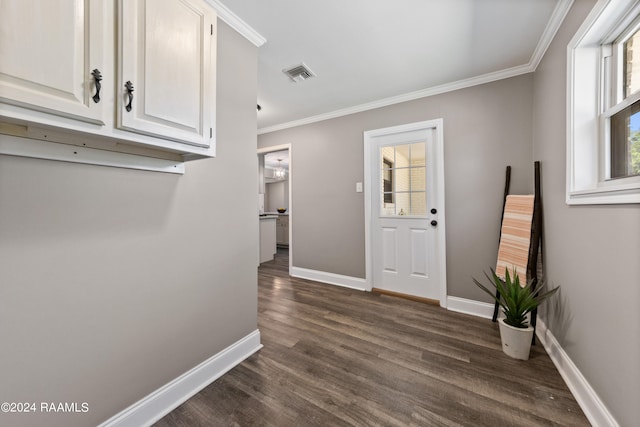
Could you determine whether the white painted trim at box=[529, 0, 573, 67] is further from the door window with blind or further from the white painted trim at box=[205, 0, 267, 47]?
the white painted trim at box=[205, 0, 267, 47]

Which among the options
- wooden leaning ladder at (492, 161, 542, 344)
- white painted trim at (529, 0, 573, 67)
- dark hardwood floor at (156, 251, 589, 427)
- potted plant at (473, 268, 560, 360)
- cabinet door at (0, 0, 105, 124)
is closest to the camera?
cabinet door at (0, 0, 105, 124)

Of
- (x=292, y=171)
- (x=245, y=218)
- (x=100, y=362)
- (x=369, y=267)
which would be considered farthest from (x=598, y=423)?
(x=292, y=171)

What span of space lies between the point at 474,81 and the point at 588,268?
6.49 ft

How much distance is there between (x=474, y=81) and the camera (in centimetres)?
241

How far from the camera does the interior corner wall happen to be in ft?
7.47

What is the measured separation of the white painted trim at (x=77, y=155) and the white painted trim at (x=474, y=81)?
8.06 ft

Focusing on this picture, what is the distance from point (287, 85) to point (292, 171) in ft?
4.40

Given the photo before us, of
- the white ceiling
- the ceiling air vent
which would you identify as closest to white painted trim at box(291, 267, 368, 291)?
the white ceiling

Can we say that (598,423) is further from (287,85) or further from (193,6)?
(287,85)

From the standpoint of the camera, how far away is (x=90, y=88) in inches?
32.5

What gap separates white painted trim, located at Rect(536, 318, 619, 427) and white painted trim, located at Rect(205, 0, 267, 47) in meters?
3.01

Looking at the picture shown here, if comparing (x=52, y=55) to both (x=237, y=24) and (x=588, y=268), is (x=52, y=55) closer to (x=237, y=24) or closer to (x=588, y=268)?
(x=237, y=24)

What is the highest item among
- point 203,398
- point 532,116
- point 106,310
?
point 532,116

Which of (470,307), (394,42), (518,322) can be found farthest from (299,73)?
(470,307)
